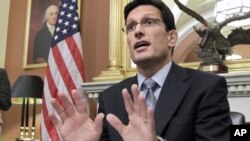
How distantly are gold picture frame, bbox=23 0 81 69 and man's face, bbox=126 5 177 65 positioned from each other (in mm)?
2499

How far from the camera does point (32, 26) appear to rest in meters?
4.29

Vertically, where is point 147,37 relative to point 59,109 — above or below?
above

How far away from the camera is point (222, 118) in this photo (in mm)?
1536

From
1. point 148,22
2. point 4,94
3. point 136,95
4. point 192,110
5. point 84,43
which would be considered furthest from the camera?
point 84,43

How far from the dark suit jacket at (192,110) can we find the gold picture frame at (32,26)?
2718 millimetres

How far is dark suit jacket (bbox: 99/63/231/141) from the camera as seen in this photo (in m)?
1.51

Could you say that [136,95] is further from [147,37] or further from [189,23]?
[189,23]

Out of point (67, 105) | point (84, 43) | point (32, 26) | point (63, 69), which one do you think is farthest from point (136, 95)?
point (32, 26)

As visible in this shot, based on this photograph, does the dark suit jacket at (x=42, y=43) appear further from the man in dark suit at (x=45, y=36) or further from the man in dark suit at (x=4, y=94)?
the man in dark suit at (x=4, y=94)

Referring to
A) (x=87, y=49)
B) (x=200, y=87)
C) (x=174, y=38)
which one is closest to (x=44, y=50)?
(x=87, y=49)

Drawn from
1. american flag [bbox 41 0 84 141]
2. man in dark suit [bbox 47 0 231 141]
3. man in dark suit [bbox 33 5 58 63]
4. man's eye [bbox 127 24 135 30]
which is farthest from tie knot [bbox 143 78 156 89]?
man in dark suit [bbox 33 5 58 63]

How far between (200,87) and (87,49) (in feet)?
7.90

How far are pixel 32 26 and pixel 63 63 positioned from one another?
1028mm

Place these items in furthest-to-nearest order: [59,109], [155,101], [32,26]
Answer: [32,26] → [155,101] → [59,109]
